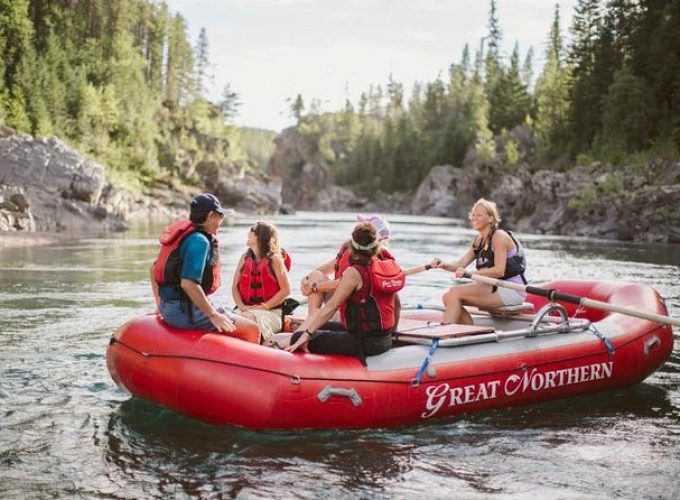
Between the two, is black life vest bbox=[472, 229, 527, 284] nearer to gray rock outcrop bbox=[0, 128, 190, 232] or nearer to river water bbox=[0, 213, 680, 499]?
river water bbox=[0, 213, 680, 499]

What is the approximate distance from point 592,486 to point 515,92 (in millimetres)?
80088

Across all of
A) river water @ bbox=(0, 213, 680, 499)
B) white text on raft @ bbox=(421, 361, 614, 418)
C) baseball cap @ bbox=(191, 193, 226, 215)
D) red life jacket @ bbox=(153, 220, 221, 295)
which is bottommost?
river water @ bbox=(0, 213, 680, 499)

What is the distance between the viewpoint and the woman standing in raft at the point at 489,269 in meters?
8.28

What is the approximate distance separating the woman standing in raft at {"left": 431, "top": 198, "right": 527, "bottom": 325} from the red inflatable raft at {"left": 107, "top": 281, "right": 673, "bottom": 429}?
85 cm

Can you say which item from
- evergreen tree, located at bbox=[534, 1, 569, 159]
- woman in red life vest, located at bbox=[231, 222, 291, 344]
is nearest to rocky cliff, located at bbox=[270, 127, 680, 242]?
evergreen tree, located at bbox=[534, 1, 569, 159]

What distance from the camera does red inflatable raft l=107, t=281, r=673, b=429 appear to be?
6.02 metres

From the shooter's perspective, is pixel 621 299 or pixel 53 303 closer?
pixel 621 299

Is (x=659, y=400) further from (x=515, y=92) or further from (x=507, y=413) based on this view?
(x=515, y=92)

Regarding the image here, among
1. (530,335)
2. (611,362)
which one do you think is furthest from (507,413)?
(611,362)

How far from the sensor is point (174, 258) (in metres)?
6.20

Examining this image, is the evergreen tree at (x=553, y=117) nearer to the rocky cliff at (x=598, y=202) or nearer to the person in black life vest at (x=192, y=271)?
the rocky cliff at (x=598, y=202)

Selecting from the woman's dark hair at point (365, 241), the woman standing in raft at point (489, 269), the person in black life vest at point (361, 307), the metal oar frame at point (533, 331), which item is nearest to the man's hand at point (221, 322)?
the person in black life vest at point (361, 307)

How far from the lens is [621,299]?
29.1ft

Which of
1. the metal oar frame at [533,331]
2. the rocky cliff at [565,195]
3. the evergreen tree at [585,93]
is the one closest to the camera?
the metal oar frame at [533,331]
